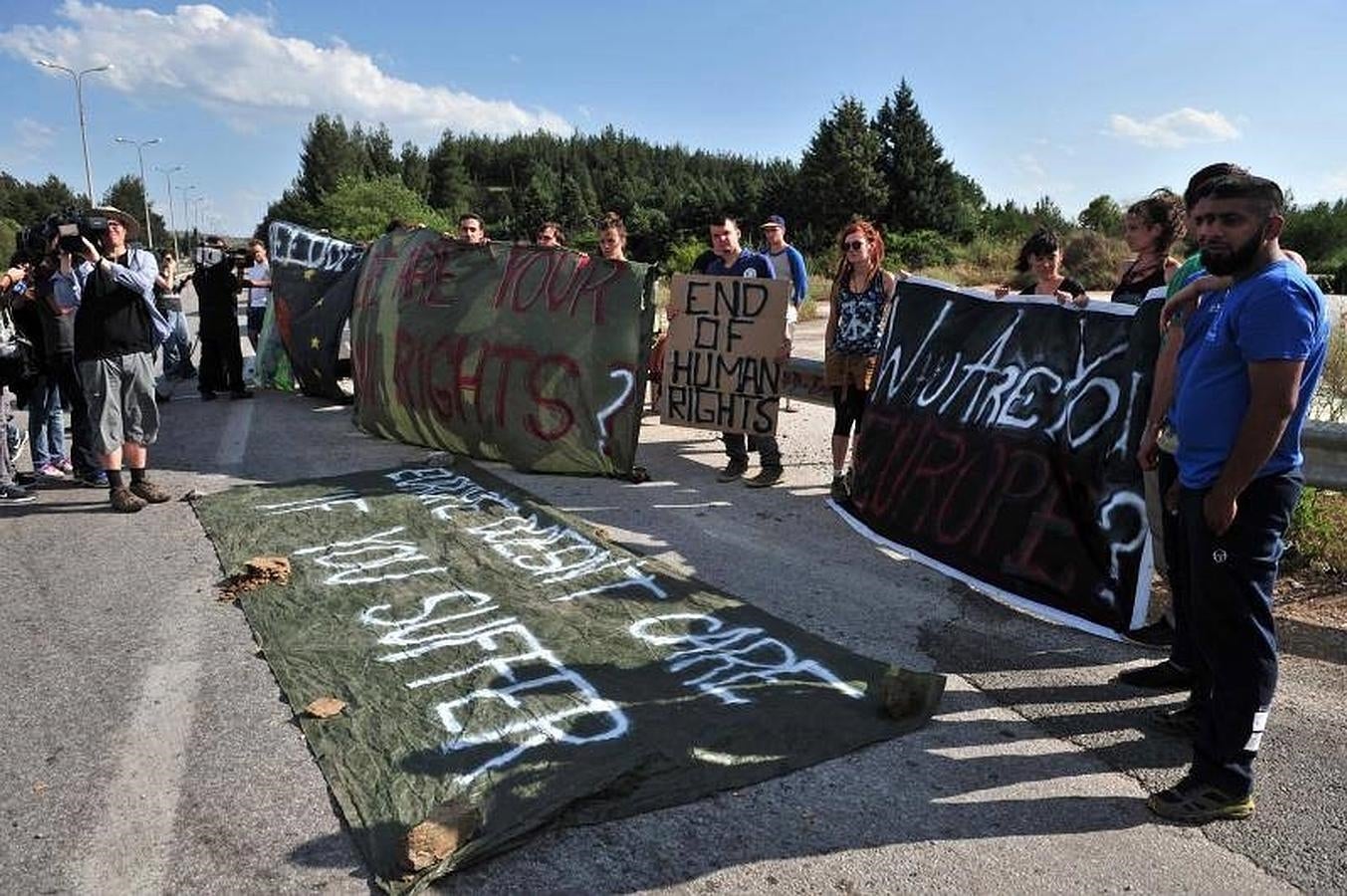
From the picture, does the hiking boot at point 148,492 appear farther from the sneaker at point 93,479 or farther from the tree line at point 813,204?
the tree line at point 813,204

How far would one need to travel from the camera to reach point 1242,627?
2924mm

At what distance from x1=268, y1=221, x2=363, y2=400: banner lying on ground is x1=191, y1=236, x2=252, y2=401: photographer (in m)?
0.48

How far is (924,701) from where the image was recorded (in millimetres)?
3504

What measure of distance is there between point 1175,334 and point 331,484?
522cm

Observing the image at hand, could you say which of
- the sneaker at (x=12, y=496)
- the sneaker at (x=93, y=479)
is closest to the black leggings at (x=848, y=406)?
the sneaker at (x=93, y=479)

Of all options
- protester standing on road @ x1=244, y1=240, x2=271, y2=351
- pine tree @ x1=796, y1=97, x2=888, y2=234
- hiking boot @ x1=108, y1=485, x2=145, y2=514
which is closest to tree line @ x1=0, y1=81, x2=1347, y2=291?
pine tree @ x1=796, y1=97, x2=888, y2=234

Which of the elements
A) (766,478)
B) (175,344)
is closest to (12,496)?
(766,478)

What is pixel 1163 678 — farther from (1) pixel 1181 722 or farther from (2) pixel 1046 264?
(2) pixel 1046 264

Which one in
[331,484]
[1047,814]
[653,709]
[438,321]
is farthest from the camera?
[438,321]

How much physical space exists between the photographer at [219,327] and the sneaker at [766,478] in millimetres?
6665

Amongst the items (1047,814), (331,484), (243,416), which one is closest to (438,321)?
(331,484)

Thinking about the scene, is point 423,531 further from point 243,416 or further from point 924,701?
point 243,416

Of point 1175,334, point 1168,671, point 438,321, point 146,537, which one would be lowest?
point 146,537

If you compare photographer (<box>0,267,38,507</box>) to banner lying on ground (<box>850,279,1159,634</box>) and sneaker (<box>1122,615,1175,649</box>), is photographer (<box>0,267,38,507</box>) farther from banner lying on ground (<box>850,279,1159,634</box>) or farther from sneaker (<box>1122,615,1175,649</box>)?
sneaker (<box>1122,615,1175,649</box>)
